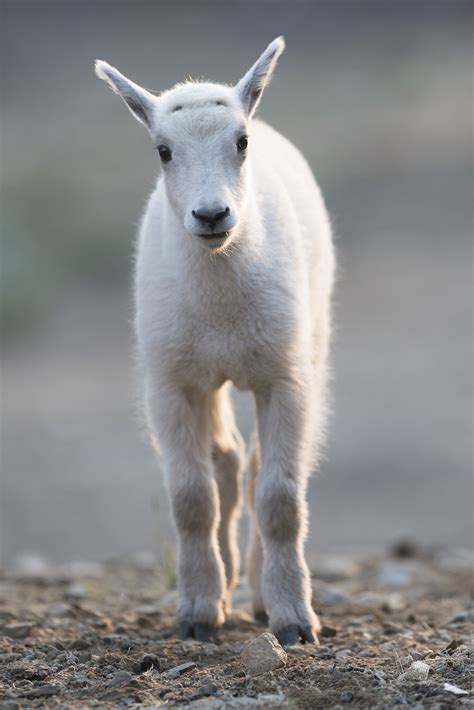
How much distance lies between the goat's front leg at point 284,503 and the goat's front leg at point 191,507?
0.32 metres

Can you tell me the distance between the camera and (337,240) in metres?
22.7

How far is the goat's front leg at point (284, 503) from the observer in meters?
7.73

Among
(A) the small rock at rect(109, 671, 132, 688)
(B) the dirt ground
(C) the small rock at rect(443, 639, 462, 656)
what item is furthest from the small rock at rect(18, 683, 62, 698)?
(C) the small rock at rect(443, 639, 462, 656)

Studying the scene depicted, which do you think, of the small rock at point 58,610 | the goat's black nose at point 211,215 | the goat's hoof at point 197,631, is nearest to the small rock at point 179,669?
the goat's hoof at point 197,631

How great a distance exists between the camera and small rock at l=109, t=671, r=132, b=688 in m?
6.37

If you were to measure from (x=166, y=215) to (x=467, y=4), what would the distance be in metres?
30.9

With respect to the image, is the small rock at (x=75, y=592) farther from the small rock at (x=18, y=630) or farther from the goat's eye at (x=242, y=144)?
the goat's eye at (x=242, y=144)

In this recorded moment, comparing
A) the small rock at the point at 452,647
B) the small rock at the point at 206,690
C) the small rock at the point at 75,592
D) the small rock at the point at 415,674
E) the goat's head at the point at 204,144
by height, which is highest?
the goat's head at the point at 204,144

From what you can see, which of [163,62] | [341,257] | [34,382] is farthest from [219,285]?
[163,62]

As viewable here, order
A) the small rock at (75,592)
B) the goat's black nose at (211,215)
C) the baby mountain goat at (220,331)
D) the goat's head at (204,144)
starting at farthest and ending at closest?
the small rock at (75,592), the baby mountain goat at (220,331), the goat's head at (204,144), the goat's black nose at (211,215)

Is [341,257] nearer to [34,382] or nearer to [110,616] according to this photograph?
[34,382]

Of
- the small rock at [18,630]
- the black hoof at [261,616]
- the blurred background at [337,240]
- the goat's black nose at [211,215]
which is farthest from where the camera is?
the blurred background at [337,240]

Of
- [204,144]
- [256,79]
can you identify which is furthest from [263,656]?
[256,79]

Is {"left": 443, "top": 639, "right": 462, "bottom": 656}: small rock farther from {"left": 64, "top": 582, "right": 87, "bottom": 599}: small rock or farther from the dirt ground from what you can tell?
{"left": 64, "top": 582, "right": 87, "bottom": 599}: small rock
